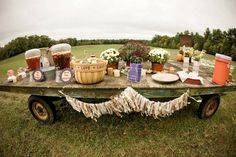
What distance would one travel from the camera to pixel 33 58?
157 inches

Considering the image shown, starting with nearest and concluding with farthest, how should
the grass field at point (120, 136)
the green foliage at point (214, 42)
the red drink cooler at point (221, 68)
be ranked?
the red drink cooler at point (221, 68) → the grass field at point (120, 136) → the green foliage at point (214, 42)

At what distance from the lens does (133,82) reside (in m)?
3.45

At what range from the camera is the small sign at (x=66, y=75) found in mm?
3423

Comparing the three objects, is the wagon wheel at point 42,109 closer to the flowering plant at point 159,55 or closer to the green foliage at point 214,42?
the flowering plant at point 159,55

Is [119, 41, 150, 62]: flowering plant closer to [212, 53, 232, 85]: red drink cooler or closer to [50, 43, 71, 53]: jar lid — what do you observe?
[50, 43, 71, 53]: jar lid

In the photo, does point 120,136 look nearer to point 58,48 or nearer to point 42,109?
point 42,109

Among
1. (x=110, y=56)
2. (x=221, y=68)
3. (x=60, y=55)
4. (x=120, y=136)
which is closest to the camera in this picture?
(x=221, y=68)

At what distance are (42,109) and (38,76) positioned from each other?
754 mm

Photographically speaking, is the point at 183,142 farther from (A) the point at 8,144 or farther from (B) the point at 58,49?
(A) the point at 8,144

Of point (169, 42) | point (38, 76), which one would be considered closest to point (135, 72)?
point (38, 76)

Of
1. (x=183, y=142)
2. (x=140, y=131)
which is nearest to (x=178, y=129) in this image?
(x=183, y=142)

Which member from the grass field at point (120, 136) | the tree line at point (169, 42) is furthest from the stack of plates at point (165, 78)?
the tree line at point (169, 42)

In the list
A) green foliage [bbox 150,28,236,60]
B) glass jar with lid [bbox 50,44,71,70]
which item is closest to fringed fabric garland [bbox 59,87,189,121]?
glass jar with lid [bbox 50,44,71,70]

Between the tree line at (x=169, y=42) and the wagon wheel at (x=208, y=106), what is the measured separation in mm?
5691
